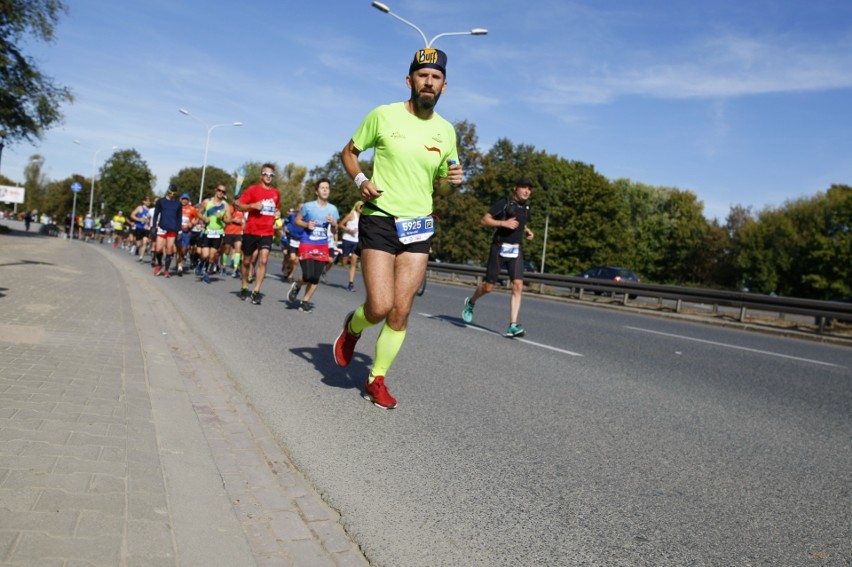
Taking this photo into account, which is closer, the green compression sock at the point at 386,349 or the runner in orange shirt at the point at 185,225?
the green compression sock at the point at 386,349

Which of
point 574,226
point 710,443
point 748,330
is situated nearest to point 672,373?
point 710,443

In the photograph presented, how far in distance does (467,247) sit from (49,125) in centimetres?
3252

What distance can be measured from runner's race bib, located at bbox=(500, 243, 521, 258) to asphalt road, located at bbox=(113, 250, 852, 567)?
1.79 meters

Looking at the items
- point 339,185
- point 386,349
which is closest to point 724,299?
point 386,349

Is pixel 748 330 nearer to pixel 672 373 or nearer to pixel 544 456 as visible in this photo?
pixel 672 373

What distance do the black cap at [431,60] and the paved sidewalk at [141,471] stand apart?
102 inches

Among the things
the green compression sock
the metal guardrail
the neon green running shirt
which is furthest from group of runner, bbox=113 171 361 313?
the metal guardrail

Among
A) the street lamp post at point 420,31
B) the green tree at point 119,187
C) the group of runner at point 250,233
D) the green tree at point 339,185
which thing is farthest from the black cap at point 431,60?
the green tree at point 119,187

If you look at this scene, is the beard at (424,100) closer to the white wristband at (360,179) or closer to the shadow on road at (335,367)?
the white wristband at (360,179)

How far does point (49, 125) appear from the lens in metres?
35.1

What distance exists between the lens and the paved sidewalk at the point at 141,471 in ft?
8.39

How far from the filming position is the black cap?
496 centimetres

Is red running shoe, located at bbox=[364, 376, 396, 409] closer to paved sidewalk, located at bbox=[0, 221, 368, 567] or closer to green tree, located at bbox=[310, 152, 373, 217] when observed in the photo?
paved sidewalk, located at bbox=[0, 221, 368, 567]

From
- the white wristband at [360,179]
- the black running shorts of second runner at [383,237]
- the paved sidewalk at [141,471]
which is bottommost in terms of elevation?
the paved sidewalk at [141,471]
